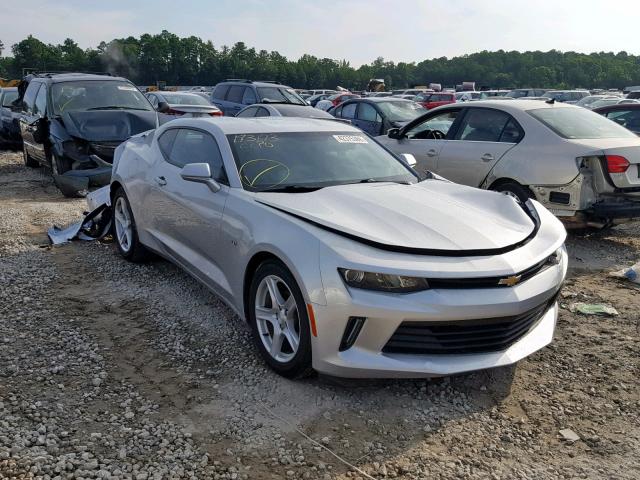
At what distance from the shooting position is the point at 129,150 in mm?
6102

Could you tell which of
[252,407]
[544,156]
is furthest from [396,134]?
[252,407]

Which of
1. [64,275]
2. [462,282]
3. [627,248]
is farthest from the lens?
[627,248]

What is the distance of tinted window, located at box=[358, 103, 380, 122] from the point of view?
44.4 ft

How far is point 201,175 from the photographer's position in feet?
14.1

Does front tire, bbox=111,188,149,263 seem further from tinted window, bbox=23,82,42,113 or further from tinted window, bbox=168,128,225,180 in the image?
tinted window, bbox=23,82,42,113

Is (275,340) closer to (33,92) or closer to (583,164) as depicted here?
(583,164)

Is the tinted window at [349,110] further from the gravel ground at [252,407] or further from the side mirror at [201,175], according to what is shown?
the side mirror at [201,175]

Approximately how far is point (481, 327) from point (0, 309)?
3.60m

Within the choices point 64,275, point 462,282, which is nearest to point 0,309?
point 64,275

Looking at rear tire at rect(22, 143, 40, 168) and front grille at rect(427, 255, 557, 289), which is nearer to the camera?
front grille at rect(427, 255, 557, 289)

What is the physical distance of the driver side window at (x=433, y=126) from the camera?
26.5 feet

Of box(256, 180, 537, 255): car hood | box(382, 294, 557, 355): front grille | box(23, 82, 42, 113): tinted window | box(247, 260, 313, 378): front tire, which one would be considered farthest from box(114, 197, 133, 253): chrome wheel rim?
box(23, 82, 42, 113): tinted window

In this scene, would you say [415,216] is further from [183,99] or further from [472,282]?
[183,99]

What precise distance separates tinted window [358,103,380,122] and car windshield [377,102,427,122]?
0.18m
